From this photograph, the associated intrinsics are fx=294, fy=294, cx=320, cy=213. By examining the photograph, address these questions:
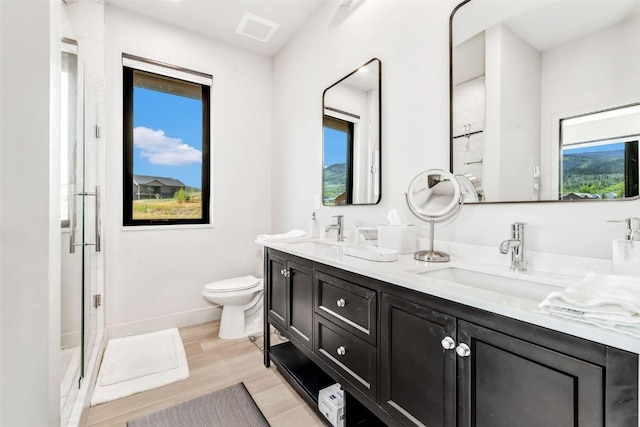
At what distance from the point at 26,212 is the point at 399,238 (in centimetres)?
143

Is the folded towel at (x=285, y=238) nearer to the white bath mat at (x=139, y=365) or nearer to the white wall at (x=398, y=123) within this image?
the white wall at (x=398, y=123)

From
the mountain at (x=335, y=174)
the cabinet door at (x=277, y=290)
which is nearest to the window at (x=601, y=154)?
the mountain at (x=335, y=174)

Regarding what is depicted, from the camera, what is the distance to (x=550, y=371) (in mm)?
657

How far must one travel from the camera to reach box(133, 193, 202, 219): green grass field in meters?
2.55

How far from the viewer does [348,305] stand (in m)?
1.25

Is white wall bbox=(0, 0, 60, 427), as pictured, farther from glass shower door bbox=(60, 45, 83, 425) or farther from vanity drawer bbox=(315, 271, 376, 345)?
vanity drawer bbox=(315, 271, 376, 345)

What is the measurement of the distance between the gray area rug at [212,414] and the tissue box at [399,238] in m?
1.11

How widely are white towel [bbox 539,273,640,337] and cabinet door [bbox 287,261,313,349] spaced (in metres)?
1.03

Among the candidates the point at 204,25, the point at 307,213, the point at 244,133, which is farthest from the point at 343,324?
the point at 204,25

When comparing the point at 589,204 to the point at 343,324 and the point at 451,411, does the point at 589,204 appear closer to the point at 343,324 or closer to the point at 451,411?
the point at 451,411

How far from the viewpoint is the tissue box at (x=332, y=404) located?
1377 millimetres

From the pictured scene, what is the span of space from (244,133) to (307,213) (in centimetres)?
110

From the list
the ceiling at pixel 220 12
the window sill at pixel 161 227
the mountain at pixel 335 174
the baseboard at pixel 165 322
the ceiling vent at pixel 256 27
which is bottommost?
the baseboard at pixel 165 322

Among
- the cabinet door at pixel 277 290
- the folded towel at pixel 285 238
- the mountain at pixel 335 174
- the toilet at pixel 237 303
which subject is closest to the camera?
the cabinet door at pixel 277 290
